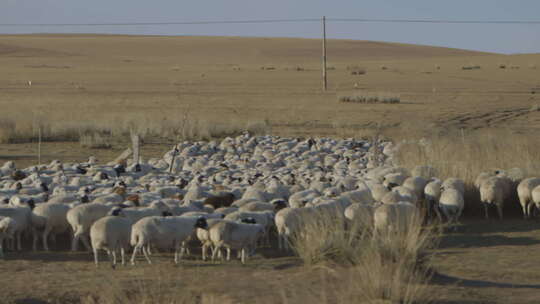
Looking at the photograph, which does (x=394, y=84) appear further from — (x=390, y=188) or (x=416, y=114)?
(x=390, y=188)

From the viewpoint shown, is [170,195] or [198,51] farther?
[198,51]

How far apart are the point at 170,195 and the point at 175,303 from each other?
5911mm

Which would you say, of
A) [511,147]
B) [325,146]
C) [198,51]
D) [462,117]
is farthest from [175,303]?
[198,51]

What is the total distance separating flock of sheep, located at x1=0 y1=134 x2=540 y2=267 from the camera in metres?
9.05

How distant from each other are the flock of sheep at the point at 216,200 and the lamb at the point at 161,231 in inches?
0.5

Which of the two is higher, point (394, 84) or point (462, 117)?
point (394, 84)

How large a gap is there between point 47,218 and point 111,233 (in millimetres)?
1765

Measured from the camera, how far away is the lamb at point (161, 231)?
8750 mm

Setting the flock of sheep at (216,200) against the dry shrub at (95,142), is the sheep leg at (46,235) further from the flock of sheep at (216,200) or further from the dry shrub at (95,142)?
the dry shrub at (95,142)

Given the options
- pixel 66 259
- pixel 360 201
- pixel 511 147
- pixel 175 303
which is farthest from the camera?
pixel 511 147

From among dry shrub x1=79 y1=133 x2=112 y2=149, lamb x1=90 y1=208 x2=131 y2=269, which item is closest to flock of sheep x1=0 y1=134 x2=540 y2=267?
lamb x1=90 y1=208 x2=131 y2=269

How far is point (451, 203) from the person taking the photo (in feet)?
38.1

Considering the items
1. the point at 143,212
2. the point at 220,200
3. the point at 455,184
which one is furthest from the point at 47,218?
the point at 455,184

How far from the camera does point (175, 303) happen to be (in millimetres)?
6895
